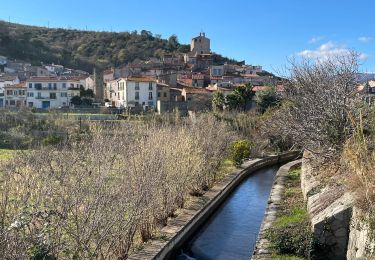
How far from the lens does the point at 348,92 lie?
14.3 m

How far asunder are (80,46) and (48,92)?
6985 centimetres

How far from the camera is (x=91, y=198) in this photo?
775cm

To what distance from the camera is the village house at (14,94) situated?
68.2 meters

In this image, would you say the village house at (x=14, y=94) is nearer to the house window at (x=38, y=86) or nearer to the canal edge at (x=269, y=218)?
the house window at (x=38, y=86)

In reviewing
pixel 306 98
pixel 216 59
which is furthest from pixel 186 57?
pixel 306 98

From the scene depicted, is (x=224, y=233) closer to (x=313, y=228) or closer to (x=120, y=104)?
(x=313, y=228)

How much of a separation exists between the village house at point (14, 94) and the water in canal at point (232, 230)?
179 feet

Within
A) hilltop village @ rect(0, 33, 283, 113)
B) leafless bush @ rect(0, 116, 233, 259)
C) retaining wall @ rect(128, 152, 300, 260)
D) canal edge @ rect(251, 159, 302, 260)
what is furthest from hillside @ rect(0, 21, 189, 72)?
leafless bush @ rect(0, 116, 233, 259)

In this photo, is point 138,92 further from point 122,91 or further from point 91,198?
point 91,198

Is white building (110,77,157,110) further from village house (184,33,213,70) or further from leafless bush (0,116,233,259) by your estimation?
leafless bush (0,116,233,259)

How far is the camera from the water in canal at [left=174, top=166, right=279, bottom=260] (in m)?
11.9

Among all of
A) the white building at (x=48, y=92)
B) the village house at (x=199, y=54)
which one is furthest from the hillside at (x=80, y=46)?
the white building at (x=48, y=92)

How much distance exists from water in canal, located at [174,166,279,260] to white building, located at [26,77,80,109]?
52031 mm

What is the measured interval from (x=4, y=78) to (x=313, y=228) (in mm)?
76047
